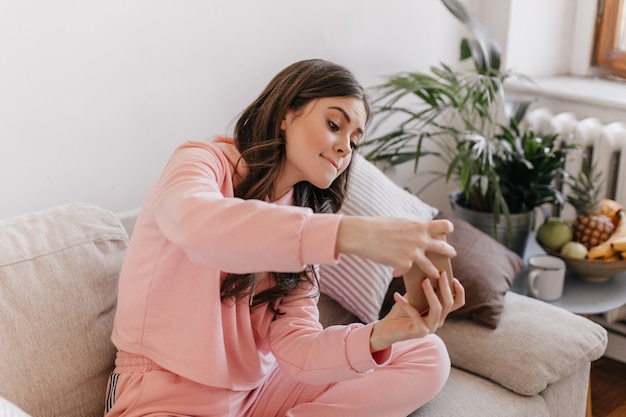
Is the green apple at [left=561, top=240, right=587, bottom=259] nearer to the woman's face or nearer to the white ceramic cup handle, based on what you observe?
the white ceramic cup handle

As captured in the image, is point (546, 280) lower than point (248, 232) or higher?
lower

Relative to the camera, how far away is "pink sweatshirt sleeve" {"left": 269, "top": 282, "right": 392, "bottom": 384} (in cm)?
133

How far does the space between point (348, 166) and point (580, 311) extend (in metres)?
1.00

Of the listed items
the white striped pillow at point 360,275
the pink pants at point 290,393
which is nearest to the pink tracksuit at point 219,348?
the pink pants at point 290,393

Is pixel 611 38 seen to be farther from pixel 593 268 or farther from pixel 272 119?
pixel 272 119

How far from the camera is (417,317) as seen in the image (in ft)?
3.77

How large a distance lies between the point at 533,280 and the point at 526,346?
1.41 feet

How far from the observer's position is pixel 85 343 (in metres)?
1.44

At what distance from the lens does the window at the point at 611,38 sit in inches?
108

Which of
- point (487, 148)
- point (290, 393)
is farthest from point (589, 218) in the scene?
point (290, 393)

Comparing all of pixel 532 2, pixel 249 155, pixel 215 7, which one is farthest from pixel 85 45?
pixel 532 2

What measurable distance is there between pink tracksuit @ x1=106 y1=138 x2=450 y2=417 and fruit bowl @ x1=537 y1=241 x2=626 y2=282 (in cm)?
80

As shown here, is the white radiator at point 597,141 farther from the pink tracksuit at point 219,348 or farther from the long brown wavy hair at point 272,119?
the long brown wavy hair at point 272,119

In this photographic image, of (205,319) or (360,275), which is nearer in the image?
(205,319)
